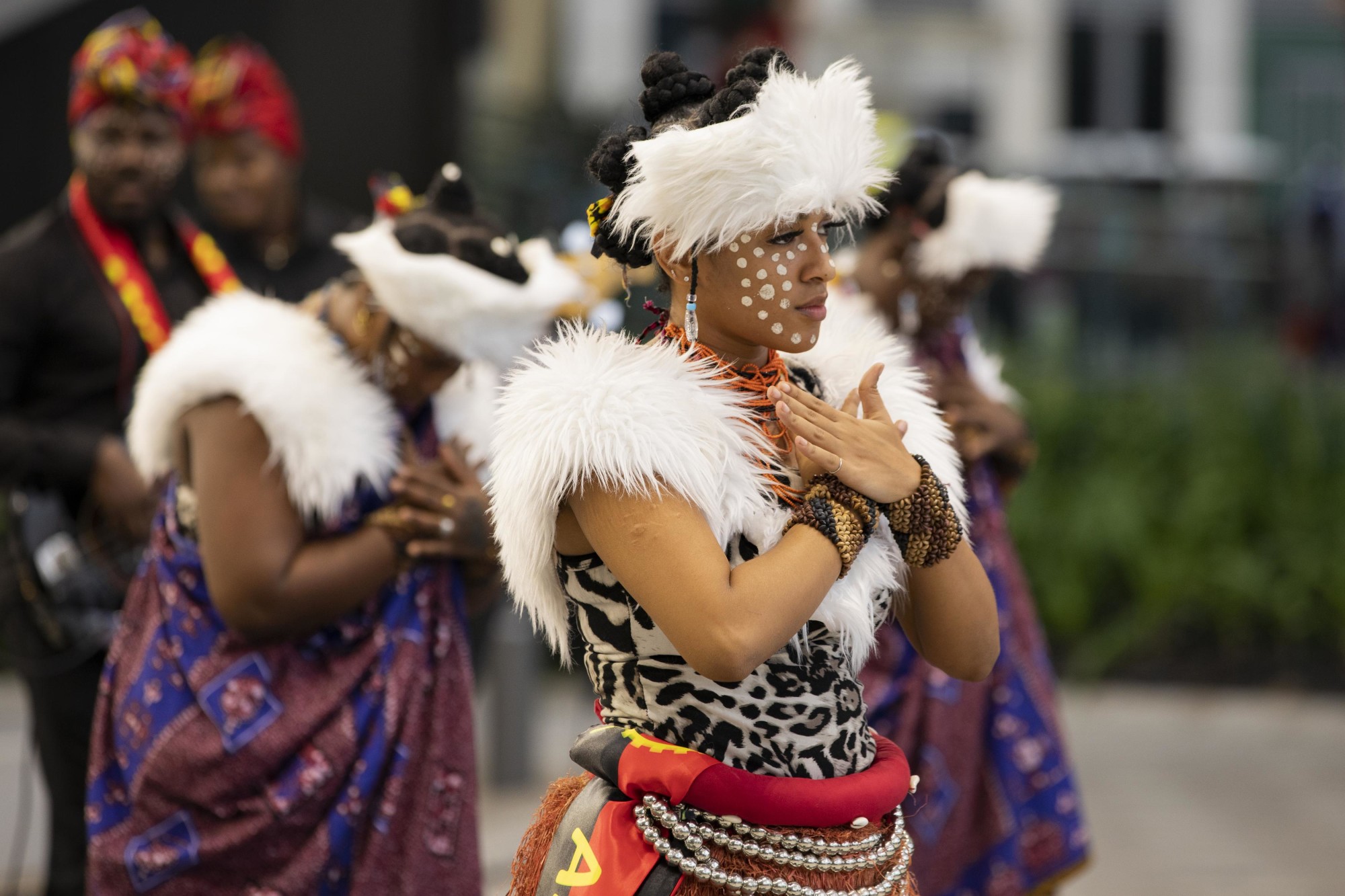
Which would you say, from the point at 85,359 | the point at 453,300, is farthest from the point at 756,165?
the point at 85,359

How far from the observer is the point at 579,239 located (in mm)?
3770

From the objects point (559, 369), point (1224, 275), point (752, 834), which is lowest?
point (1224, 275)

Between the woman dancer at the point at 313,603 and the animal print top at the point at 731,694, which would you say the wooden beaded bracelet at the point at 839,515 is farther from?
the woman dancer at the point at 313,603

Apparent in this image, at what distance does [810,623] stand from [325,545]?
117cm

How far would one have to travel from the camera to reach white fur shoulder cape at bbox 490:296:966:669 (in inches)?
80.0

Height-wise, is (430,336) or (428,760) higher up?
(430,336)

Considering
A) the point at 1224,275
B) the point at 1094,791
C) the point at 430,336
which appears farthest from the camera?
the point at 1224,275

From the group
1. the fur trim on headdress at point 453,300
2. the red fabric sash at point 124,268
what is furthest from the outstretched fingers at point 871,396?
the red fabric sash at point 124,268

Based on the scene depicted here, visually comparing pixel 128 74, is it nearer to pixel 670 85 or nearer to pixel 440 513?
pixel 440 513

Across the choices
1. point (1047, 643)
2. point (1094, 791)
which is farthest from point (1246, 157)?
point (1094, 791)

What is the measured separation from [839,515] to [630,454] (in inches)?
11.5

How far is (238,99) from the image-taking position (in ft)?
15.9

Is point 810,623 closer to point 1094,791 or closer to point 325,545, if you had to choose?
point 325,545

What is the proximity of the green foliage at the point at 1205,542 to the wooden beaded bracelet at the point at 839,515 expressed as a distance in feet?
18.4
